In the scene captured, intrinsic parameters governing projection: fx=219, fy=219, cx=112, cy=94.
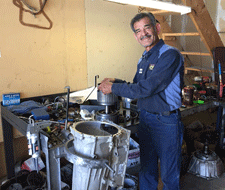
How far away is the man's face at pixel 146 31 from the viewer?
4.92ft

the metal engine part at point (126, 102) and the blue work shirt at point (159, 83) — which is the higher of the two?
the blue work shirt at point (159, 83)

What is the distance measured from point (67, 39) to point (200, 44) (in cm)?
278

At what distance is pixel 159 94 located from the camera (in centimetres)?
147

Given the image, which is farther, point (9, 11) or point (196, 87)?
point (196, 87)

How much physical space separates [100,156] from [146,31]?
93 centimetres

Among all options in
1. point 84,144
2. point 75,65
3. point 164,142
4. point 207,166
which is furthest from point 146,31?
point 207,166

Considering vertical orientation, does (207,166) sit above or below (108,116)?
below

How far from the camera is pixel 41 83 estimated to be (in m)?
2.28

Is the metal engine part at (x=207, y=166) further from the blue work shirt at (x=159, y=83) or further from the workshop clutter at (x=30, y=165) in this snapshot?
the workshop clutter at (x=30, y=165)

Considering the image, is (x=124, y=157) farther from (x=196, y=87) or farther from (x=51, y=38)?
(x=196, y=87)

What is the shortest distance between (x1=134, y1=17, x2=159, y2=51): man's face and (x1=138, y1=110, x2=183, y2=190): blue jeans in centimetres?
50

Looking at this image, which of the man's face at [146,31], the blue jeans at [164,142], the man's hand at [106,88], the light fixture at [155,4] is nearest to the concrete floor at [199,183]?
the blue jeans at [164,142]

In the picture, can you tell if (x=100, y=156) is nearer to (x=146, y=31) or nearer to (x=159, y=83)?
(x=159, y=83)

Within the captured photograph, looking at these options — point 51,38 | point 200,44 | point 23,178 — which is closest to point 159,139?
point 23,178
